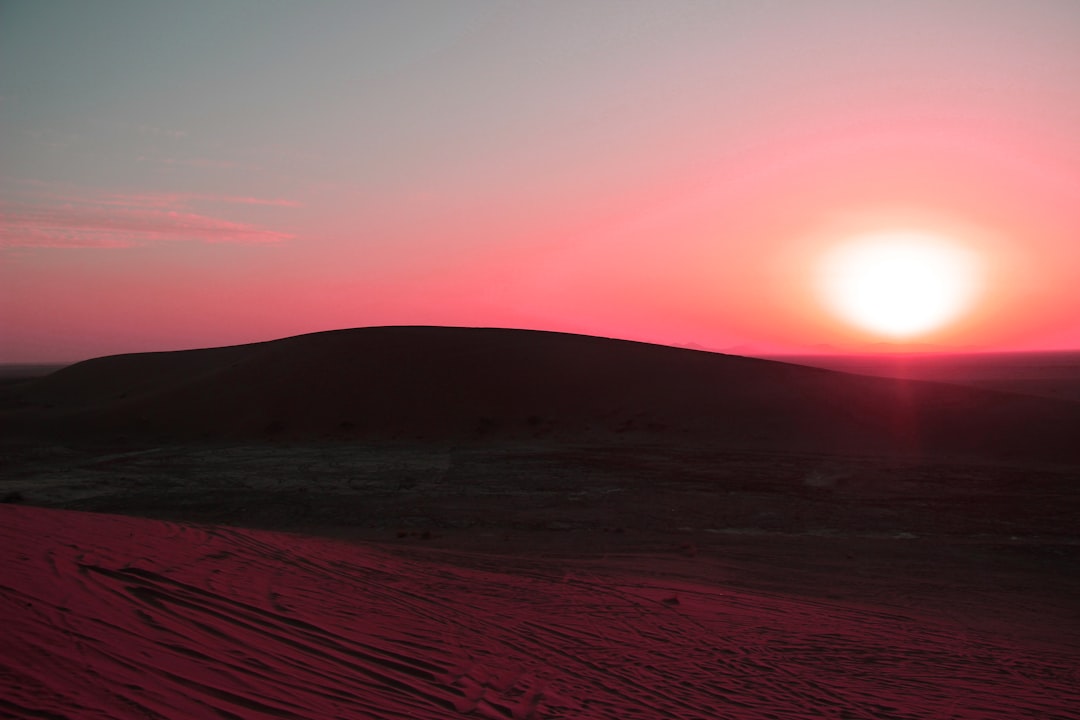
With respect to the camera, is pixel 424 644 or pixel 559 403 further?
pixel 559 403

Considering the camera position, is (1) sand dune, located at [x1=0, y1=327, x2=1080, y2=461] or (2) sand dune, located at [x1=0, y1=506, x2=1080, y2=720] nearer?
(2) sand dune, located at [x1=0, y1=506, x2=1080, y2=720]

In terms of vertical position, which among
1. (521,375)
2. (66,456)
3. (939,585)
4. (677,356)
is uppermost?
(677,356)

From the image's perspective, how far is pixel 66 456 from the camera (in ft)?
92.3

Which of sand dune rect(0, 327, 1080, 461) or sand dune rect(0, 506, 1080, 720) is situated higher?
sand dune rect(0, 327, 1080, 461)

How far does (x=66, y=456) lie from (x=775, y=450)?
997 inches

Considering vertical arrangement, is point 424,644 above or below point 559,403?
below

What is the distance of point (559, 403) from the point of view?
119 feet

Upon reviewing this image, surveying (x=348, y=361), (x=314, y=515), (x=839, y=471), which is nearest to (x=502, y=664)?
(x=314, y=515)

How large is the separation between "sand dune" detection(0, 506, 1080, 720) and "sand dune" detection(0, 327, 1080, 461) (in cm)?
1841

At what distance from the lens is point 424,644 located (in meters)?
7.64

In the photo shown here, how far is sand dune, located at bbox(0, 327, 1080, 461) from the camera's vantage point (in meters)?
28.8

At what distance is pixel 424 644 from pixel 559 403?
93.9 feet

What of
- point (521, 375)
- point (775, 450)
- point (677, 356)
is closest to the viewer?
point (775, 450)

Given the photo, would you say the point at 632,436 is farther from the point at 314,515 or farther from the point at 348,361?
the point at 348,361
